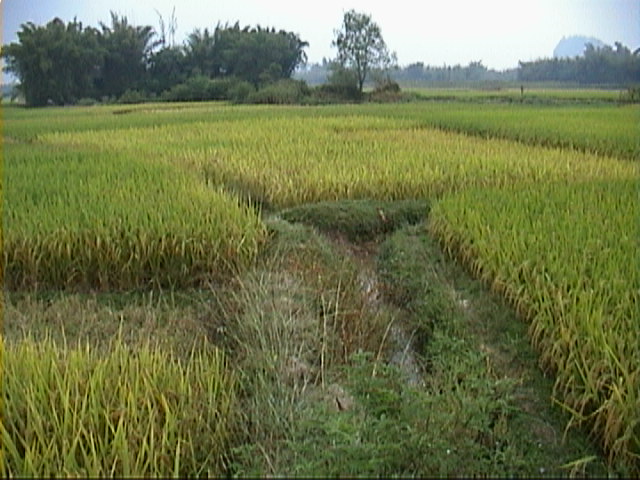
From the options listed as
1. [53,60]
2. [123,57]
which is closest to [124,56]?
[123,57]

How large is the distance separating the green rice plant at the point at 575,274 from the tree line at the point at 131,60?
22.2 metres

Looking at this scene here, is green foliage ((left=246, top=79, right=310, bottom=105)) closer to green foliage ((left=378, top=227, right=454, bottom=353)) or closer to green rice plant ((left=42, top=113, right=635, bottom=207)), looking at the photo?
green rice plant ((left=42, top=113, right=635, bottom=207))

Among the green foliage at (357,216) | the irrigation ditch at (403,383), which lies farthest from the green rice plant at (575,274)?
the green foliage at (357,216)

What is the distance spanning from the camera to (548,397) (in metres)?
2.54

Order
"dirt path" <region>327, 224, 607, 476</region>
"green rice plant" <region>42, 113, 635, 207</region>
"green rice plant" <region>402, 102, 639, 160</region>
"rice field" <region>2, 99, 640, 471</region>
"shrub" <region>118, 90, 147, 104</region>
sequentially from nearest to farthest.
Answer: "dirt path" <region>327, 224, 607, 476</region>, "rice field" <region>2, 99, 640, 471</region>, "green rice plant" <region>42, 113, 635, 207</region>, "green rice plant" <region>402, 102, 639, 160</region>, "shrub" <region>118, 90, 147, 104</region>

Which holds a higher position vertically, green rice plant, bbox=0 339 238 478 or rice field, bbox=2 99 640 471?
Answer: rice field, bbox=2 99 640 471

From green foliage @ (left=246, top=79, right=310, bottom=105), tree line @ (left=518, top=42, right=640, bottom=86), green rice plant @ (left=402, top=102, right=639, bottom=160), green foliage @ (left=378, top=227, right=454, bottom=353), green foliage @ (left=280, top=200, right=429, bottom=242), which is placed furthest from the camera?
green foliage @ (left=246, top=79, right=310, bottom=105)

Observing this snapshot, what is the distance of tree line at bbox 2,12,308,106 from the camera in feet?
76.9

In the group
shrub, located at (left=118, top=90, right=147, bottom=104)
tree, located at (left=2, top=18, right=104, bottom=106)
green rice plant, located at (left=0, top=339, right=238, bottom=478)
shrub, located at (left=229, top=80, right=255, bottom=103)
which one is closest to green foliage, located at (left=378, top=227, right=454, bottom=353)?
green rice plant, located at (left=0, top=339, right=238, bottom=478)

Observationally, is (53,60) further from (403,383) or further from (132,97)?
(403,383)

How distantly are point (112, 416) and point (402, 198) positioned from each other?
4299 mm

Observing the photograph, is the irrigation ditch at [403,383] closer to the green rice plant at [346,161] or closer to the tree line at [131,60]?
the green rice plant at [346,161]

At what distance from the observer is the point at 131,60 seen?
26.5 metres

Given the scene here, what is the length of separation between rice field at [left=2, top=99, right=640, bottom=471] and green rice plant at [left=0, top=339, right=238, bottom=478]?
1.49 metres
